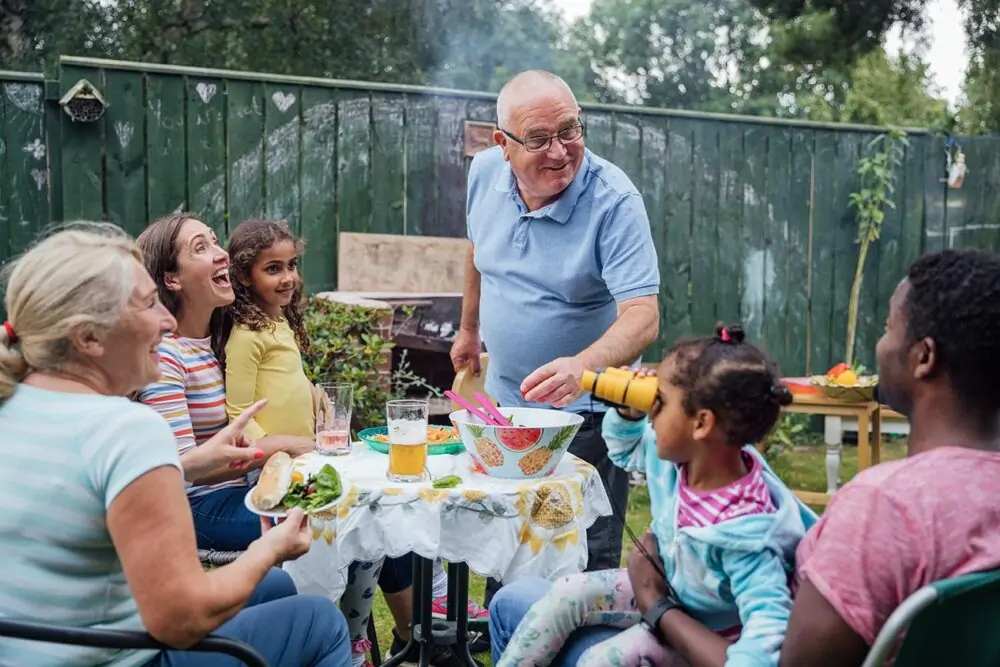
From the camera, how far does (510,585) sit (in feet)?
8.11

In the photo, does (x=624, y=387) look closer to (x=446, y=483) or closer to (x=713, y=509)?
(x=713, y=509)

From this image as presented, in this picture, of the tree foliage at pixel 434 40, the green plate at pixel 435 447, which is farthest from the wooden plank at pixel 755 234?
the green plate at pixel 435 447

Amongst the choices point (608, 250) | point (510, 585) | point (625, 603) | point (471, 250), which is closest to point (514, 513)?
point (510, 585)

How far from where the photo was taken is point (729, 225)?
7.48 m

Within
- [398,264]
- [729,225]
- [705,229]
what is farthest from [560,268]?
[729,225]

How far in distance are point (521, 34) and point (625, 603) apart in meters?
19.6

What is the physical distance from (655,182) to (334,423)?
15.9 ft

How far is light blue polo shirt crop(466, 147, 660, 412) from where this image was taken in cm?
330

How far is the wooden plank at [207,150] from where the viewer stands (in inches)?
239

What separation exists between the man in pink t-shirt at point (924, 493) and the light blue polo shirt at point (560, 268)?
1.57m

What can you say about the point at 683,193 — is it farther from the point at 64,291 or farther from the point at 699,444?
the point at 64,291

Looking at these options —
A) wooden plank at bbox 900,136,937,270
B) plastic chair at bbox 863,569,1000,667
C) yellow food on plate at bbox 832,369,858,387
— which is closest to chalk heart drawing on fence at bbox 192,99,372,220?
yellow food on plate at bbox 832,369,858,387

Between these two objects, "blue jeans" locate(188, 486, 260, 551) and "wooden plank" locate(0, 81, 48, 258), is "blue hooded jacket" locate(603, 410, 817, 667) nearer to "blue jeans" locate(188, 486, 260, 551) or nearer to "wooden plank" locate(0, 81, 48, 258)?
"blue jeans" locate(188, 486, 260, 551)

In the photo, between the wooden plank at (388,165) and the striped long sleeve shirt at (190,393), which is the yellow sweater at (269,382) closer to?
the striped long sleeve shirt at (190,393)
